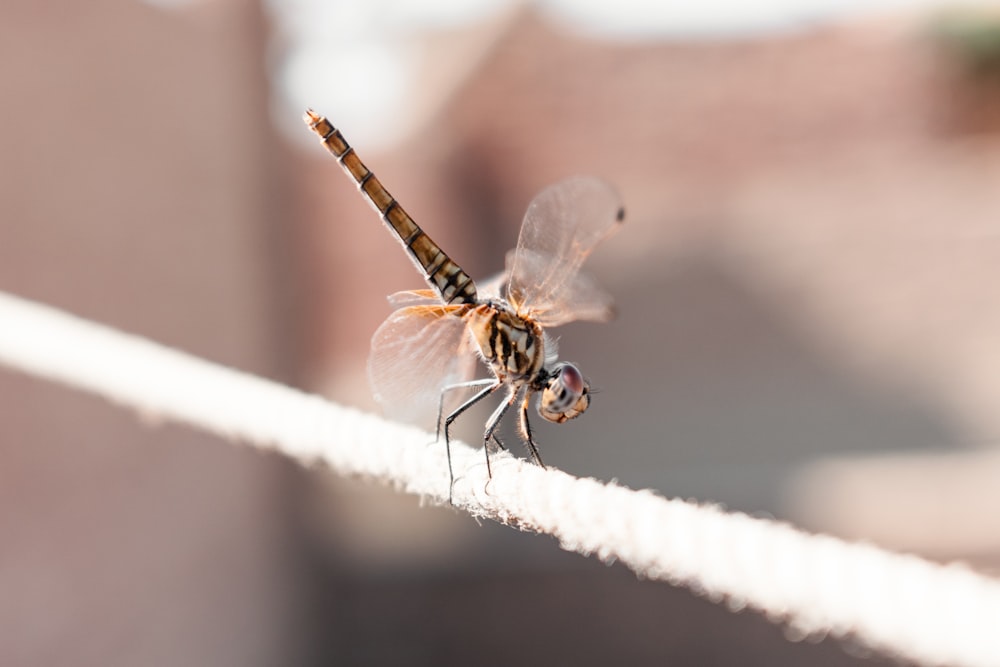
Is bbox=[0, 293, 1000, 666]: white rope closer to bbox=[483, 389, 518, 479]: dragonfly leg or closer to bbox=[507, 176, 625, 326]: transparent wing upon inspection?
bbox=[483, 389, 518, 479]: dragonfly leg

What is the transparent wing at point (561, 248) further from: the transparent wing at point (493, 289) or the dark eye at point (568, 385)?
the dark eye at point (568, 385)

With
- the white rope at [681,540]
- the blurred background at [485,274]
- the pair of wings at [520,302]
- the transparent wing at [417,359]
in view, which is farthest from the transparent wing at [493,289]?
the blurred background at [485,274]

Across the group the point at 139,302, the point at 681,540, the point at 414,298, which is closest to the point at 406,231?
the point at 414,298

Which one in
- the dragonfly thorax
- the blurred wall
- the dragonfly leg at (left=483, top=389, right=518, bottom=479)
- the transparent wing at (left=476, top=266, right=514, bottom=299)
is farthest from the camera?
the blurred wall

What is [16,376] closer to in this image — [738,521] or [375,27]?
[738,521]

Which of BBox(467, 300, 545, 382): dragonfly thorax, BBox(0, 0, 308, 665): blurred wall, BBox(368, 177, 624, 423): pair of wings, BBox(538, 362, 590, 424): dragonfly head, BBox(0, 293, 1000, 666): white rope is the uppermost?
BBox(0, 0, 308, 665): blurred wall

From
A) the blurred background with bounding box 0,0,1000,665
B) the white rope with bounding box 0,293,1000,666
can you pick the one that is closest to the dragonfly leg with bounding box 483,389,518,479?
the white rope with bounding box 0,293,1000,666
